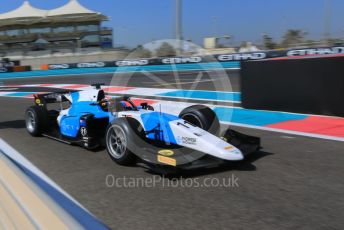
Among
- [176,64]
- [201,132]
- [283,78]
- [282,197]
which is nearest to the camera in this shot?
[282,197]

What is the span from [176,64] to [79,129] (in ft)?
64.2

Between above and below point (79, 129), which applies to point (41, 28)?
above

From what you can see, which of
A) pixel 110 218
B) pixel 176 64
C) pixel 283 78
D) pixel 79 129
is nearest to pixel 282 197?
pixel 110 218

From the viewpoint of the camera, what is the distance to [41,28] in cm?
7144

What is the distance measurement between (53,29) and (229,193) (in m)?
72.8

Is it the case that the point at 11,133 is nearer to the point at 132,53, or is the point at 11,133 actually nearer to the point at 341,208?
the point at 132,53

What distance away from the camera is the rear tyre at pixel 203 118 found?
18.4 feet

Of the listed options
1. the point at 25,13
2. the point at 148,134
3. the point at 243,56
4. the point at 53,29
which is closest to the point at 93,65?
the point at 243,56

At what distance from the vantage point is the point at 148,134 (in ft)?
17.3

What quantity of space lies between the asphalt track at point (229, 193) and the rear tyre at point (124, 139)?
14cm

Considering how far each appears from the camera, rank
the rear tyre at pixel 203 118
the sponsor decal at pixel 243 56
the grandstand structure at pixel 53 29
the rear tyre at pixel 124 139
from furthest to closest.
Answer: the grandstand structure at pixel 53 29
the sponsor decal at pixel 243 56
the rear tyre at pixel 203 118
the rear tyre at pixel 124 139

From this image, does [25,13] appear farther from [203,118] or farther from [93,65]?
[203,118]

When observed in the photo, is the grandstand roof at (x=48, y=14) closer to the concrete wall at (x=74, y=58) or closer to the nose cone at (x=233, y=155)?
the concrete wall at (x=74, y=58)

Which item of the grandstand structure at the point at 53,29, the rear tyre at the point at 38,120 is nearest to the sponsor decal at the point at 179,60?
the rear tyre at the point at 38,120
